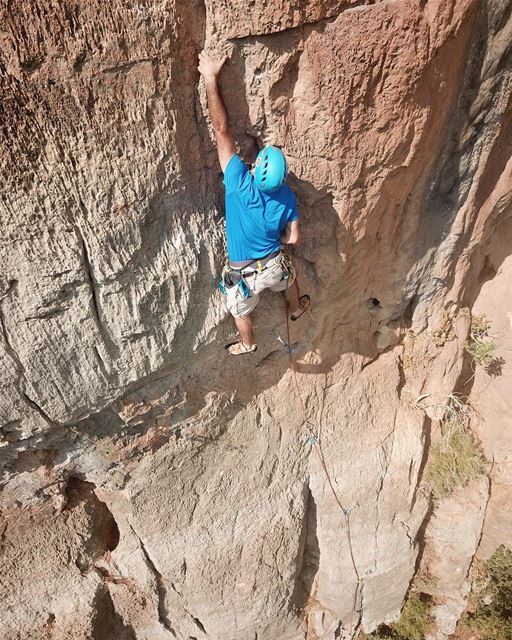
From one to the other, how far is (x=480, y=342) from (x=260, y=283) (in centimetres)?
256

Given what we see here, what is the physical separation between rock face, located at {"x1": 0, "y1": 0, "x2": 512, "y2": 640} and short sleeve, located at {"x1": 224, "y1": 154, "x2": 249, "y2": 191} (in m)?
0.22

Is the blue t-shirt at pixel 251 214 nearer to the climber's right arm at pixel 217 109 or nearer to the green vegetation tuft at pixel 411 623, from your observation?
the climber's right arm at pixel 217 109

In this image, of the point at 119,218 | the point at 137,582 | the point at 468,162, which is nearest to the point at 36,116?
the point at 119,218

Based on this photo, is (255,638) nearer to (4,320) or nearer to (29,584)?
(29,584)

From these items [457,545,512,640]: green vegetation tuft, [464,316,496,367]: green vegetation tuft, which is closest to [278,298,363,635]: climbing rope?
[457,545,512,640]: green vegetation tuft

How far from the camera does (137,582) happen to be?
385 cm

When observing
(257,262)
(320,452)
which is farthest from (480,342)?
(257,262)

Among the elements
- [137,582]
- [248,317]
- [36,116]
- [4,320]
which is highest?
[36,116]

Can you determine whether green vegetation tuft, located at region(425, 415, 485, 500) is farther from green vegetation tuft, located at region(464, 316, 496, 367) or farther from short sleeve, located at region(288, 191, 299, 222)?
short sleeve, located at region(288, 191, 299, 222)

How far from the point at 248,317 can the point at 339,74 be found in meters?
1.45

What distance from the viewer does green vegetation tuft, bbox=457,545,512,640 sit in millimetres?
4906

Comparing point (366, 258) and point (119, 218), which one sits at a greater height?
point (366, 258)

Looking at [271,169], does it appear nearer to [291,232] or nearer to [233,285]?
[291,232]

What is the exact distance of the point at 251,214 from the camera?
241 cm
